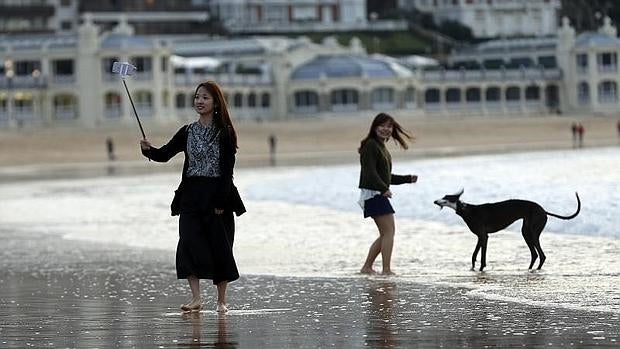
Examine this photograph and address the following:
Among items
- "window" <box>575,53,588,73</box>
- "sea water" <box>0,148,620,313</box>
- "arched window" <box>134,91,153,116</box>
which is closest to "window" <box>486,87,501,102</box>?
"window" <box>575,53,588,73</box>

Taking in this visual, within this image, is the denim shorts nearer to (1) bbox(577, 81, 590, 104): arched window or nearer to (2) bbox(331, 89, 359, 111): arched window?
(2) bbox(331, 89, 359, 111): arched window

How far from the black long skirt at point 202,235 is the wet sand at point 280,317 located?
40cm

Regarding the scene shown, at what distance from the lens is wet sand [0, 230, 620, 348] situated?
14531 mm

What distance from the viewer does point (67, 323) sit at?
16047 millimetres

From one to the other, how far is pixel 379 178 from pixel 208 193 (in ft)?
15.6

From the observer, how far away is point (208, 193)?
54.0 ft

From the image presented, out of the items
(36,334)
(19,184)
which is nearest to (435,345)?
(36,334)

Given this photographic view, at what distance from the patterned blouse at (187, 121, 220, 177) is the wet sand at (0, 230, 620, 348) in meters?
1.22

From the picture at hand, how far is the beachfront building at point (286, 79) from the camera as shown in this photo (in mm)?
116625

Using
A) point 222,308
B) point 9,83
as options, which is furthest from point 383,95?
point 222,308

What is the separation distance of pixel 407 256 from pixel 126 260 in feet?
11.5

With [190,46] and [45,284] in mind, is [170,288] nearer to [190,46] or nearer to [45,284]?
[45,284]

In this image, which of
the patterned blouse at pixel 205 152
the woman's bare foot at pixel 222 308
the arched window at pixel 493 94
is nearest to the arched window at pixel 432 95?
the arched window at pixel 493 94

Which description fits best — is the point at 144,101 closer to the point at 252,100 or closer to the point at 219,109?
the point at 252,100
